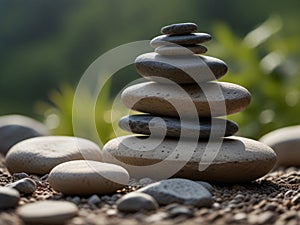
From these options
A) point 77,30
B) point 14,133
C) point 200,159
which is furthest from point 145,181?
point 77,30

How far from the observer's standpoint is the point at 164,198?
129 inches

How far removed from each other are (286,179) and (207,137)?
2.89 feet

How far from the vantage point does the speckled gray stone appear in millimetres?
3250

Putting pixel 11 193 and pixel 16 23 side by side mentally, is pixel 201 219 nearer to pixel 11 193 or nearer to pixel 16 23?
pixel 11 193

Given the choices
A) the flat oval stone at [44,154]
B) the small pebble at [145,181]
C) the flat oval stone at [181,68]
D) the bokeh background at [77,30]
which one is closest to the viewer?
the small pebble at [145,181]

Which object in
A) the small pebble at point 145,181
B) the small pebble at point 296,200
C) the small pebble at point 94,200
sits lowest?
the small pebble at point 296,200

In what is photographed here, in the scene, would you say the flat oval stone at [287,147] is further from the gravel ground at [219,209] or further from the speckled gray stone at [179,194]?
the speckled gray stone at [179,194]

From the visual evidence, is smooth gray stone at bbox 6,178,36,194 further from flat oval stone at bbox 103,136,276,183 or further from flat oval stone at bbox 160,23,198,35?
flat oval stone at bbox 160,23,198,35

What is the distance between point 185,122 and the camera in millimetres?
4336

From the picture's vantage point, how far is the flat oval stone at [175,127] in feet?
14.0

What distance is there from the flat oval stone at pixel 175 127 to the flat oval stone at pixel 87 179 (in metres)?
0.64

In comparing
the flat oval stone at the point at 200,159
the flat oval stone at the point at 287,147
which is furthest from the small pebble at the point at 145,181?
the flat oval stone at the point at 287,147

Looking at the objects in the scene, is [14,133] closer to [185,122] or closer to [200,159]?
[185,122]

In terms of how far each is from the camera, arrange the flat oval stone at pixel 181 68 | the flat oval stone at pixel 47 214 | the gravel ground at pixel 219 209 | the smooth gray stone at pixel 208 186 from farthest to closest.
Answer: the flat oval stone at pixel 181 68 < the smooth gray stone at pixel 208 186 < the gravel ground at pixel 219 209 < the flat oval stone at pixel 47 214
